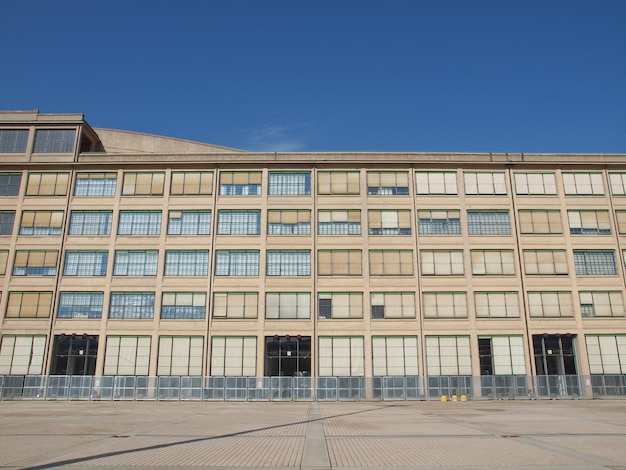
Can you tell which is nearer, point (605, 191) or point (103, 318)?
point (103, 318)

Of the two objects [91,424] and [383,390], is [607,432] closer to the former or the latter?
[91,424]

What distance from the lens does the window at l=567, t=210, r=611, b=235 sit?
1838 inches

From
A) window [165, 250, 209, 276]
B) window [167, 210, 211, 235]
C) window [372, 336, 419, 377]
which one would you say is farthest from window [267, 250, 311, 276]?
window [372, 336, 419, 377]

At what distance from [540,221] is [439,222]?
9167mm

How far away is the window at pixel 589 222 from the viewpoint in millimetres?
46688

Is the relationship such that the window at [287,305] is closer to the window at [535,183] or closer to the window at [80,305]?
the window at [80,305]

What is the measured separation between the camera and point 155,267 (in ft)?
149

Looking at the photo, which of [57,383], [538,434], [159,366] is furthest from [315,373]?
[538,434]

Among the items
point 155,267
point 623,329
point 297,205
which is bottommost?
point 623,329

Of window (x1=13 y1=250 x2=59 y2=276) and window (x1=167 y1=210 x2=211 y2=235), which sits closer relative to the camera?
window (x1=13 y1=250 x2=59 y2=276)

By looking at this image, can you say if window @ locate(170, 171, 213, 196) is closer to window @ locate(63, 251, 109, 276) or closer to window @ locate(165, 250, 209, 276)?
window @ locate(165, 250, 209, 276)

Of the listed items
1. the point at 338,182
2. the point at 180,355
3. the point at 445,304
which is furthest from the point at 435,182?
the point at 180,355

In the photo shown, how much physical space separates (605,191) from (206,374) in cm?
3949

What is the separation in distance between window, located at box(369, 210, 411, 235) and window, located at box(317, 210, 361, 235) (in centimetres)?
133
